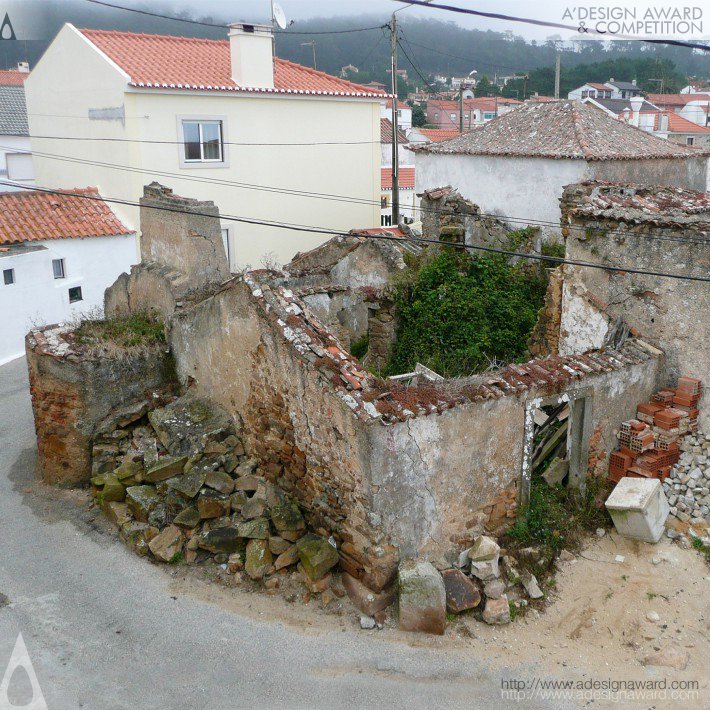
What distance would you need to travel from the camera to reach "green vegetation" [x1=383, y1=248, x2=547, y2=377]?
13375 mm

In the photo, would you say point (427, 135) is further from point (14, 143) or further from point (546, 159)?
point (546, 159)

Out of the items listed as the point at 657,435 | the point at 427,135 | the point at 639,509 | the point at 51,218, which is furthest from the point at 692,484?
the point at 427,135

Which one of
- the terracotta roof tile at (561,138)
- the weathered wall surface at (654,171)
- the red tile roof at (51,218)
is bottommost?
the red tile roof at (51,218)

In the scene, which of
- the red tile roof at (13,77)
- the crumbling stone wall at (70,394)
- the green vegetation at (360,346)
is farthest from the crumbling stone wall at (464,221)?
the red tile roof at (13,77)

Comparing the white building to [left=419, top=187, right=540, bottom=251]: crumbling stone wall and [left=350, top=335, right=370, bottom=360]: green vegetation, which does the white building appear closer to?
[left=350, top=335, right=370, bottom=360]: green vegetation

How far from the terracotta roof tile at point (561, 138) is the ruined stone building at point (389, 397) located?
5242 mm

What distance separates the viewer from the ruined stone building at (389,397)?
794 cm

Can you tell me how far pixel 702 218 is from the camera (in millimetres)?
9812

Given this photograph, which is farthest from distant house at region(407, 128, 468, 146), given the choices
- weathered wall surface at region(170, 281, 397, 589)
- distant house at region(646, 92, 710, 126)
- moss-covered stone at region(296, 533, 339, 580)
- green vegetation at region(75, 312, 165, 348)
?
moss-covered stone at region(296, 533, 339, 580)

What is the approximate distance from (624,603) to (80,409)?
7882mm

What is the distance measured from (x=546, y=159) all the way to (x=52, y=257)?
12.4 m

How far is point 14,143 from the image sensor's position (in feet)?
98.0

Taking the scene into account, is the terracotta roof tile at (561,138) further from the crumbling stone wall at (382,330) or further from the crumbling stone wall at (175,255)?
the crumbling stone wall at (175,255)

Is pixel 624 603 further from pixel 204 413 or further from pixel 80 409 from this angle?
pixel 80 409
